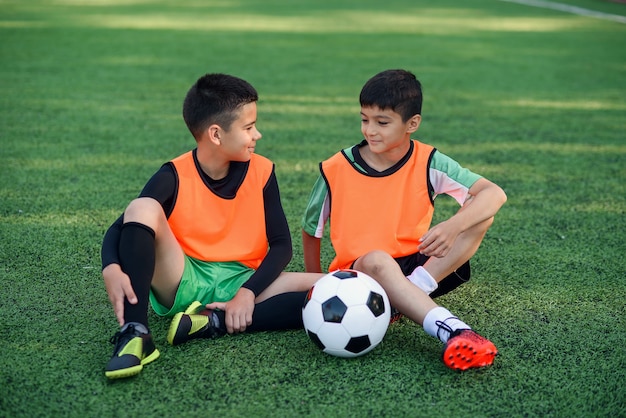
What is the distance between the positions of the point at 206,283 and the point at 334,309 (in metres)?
0.57

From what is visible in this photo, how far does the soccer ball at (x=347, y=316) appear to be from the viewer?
8.16 feet

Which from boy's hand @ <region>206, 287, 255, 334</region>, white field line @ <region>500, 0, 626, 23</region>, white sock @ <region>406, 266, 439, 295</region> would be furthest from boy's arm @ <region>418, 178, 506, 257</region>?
white field line @ <region>500, 0, 626, 23</region>

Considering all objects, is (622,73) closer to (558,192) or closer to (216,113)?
(558,192)

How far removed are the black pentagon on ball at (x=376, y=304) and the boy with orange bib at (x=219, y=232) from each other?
32 cm

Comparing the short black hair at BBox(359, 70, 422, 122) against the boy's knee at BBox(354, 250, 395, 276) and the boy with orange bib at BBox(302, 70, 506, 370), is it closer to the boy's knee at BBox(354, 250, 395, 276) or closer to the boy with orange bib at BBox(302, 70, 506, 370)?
the boy with orange bib at BBox(302, 70, 506, 370)

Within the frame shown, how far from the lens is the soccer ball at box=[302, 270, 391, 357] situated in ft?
8.16

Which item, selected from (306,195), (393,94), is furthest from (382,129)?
(306,195)

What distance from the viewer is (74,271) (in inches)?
127

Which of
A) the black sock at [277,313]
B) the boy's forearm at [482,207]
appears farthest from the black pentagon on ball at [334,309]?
the boy's forearm at [482,207]

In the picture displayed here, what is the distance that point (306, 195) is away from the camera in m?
4.35

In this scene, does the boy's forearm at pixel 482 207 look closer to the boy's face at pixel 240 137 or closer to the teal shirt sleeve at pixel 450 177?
the teal shirt sleeve at pixel 450 177

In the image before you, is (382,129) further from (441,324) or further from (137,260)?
(137,260)

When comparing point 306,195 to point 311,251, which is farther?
point 306,195

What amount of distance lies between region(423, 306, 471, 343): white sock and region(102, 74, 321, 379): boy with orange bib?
1.60ft
